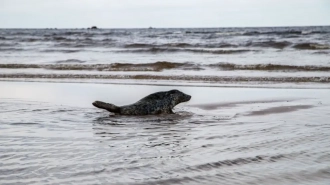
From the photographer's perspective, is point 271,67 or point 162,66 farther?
point 162,66

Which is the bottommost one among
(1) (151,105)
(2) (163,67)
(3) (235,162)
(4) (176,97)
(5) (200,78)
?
(3) (235,162)

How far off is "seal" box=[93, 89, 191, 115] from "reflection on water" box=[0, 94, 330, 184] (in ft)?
0.73

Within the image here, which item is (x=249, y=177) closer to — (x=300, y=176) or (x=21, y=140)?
(x=300, y=176)

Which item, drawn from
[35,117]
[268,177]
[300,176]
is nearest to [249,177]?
[268,177]

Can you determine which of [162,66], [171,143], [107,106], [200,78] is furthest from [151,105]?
[162,66]

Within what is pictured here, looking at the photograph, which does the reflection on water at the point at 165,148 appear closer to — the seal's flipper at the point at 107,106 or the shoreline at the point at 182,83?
the seal's flipper at the point at 107,106

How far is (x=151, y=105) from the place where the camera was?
8.91 m

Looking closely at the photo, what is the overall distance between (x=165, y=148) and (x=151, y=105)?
3.30 meters

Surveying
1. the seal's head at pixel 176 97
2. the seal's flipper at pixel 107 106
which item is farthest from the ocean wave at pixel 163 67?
the seal's flipper at pixel 107 106

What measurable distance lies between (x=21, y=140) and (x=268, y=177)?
310cm

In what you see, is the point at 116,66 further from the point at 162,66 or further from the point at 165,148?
the point at 165,148

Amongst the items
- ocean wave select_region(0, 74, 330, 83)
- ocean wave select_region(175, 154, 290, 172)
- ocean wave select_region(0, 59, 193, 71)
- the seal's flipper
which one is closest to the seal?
the seal's flipper

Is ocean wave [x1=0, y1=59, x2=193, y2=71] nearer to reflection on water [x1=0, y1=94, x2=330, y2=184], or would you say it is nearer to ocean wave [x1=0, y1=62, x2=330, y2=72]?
ocean wave [x1=0, y1=62, x2=330, y2=72]

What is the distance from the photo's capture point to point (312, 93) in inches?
451
